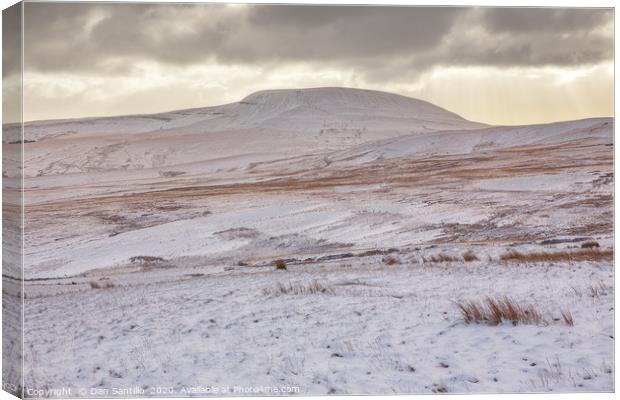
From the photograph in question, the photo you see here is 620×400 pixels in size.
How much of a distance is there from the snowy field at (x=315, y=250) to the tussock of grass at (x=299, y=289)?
0.03m

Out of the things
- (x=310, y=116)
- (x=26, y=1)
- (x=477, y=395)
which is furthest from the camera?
(x=310, y=116)

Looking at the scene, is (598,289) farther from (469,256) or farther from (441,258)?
(441,258)

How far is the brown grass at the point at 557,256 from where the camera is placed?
11.7 metres

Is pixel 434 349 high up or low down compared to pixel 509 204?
down

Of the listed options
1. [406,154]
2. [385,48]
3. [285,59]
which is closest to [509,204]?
[406,154]

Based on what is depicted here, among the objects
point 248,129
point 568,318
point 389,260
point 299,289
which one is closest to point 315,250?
point 299,289

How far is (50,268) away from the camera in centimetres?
1091

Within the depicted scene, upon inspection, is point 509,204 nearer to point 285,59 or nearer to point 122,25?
point 285,59

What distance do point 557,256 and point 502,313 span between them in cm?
248

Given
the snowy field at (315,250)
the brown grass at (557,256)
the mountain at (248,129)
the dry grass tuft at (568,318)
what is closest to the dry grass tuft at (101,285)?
the snowy field at (315,250)

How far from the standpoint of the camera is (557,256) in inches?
488

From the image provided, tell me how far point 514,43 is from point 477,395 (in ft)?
18.6

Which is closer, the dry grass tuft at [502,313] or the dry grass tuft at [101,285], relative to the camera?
the dry grass tuft at [502,313]

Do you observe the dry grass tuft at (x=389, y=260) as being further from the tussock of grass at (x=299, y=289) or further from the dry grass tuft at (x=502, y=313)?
the dry grass tuft at (x=502, y=313)
